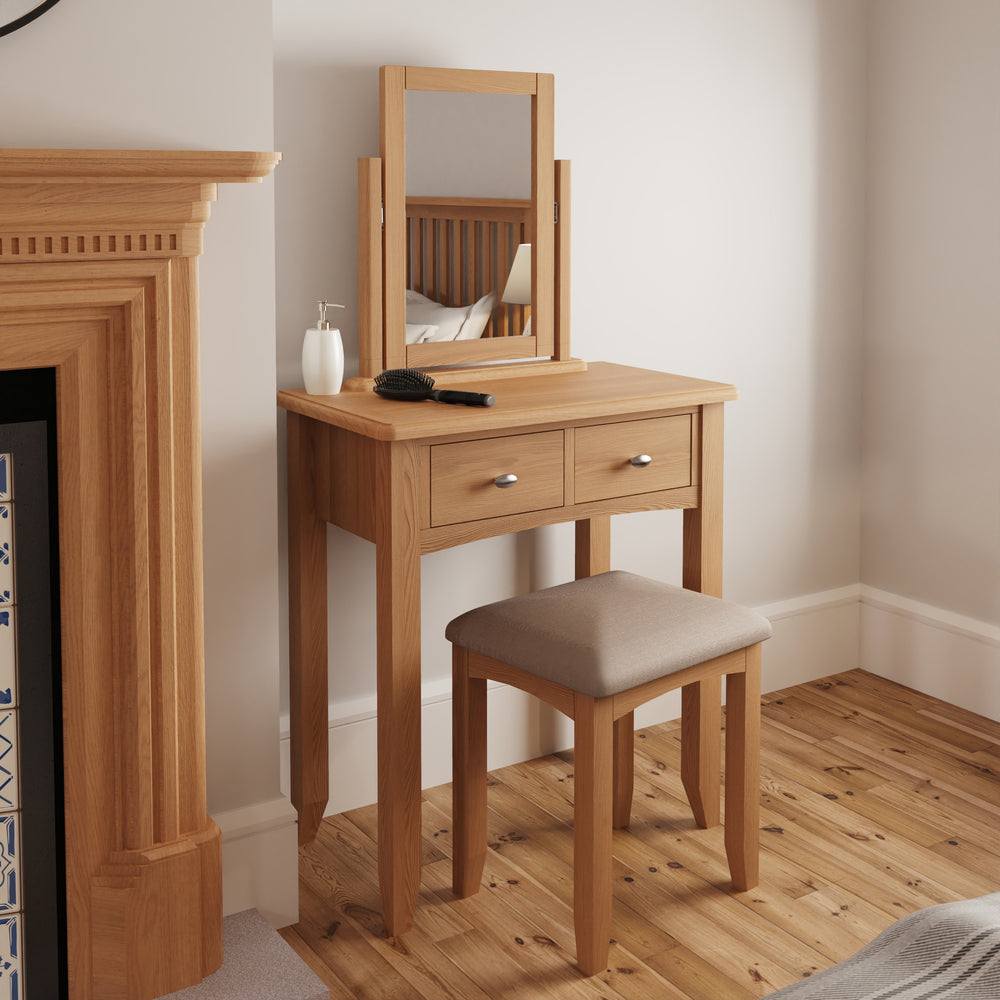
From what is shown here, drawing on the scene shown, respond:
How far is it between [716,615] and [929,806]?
0.84m

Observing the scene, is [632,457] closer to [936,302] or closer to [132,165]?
[132,165]

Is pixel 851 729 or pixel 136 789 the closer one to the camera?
pixel 136 789

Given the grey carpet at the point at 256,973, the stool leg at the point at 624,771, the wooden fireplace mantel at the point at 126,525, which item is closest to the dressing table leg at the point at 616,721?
the stool leg at the point at 624,771

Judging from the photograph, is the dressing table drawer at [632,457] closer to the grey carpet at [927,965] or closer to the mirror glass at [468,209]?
the mirror glass at [468,209]

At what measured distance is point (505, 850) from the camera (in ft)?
7.79

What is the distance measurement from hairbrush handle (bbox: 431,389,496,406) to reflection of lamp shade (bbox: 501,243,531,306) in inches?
16.7

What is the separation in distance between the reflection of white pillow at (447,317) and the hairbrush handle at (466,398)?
0.30 m

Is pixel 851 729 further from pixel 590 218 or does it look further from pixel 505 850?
pixel 590 218

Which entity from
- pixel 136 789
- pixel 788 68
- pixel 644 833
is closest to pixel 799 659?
pixel 644 833

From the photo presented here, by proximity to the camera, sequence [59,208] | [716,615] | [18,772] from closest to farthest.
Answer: [59,208] → [18,772] → [716,615]

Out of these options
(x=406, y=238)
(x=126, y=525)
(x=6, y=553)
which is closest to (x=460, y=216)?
(x=406, y=238)

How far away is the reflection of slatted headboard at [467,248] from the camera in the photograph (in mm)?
2326

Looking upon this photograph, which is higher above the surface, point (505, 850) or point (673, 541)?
point (673, 541)

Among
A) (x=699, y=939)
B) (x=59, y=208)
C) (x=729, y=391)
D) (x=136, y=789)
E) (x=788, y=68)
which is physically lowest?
(x=699, y=939)
